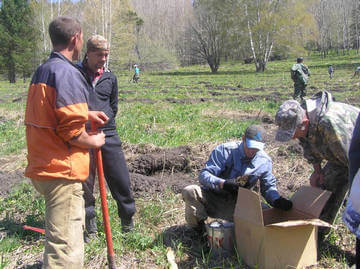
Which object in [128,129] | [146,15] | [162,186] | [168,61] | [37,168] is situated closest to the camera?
[37,168]

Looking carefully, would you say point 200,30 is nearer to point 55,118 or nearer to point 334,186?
point 334,186

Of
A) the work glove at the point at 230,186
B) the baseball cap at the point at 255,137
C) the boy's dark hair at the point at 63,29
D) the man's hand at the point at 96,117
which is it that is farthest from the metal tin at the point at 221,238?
the boy's dark hair at the point at 63,29

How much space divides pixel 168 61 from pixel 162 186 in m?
45.3

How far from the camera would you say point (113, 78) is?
3625 mm

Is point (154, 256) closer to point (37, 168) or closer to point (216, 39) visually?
point (37, 168)

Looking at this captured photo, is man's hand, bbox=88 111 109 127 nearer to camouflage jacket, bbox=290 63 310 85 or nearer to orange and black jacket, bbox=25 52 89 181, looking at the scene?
orange and black jacket, bbox=25 52 89 181

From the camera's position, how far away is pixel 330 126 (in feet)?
9.95

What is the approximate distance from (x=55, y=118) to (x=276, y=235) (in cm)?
189

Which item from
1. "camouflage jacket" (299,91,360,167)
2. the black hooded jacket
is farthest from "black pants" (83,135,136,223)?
"camouflage jacket" (299,91,360,167)

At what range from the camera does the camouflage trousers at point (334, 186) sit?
11.5ft

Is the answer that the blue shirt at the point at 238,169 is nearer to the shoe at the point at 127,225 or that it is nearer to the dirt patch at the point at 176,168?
the shoe at the point at 127,225

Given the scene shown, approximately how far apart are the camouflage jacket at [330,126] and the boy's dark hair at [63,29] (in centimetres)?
200

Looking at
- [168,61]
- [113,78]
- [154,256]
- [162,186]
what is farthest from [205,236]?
[168,61]

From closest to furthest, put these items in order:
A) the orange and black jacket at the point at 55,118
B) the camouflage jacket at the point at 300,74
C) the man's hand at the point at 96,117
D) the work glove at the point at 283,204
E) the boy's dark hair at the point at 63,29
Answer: the orange and black jacket at the point at 55,118 → the boy's dark hair at the point at 63,29 → the man's hand at the point at 96,117 → the work glove at the point at 283,204 → the camouflage jacket at the point at 300,74
